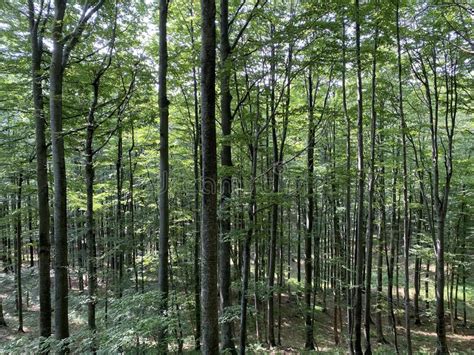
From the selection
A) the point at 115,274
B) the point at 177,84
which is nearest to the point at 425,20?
the point at 177,84

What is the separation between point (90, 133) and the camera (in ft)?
20.8

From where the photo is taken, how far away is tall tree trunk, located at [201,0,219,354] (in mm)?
2770

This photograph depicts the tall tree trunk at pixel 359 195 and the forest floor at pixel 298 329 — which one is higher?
the tall tree trunk at pixel 359 195

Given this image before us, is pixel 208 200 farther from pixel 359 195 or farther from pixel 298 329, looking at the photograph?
pixel 298 329

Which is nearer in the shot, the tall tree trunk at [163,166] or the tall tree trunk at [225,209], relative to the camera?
the tall tree trunk at [225,209]

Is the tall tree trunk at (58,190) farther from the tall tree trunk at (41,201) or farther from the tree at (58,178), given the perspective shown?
the tall tree trunk at (41,201)

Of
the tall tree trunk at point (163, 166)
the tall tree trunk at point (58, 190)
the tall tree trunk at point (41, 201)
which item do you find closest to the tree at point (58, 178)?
the tall tree trunk at point (58, 190)

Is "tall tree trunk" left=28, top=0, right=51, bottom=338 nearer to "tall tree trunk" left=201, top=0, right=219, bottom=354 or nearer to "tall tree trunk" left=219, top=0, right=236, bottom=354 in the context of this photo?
"tall tree trunk" left=219, top=0, right=236, bottom=354

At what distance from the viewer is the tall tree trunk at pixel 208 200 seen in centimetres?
277

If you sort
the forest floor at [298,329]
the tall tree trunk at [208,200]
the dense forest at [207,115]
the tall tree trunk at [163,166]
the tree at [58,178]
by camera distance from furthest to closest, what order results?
the forest floor at [298,329]
the tall tree trunk at [163,166]
the tree at [58,178]
the dense forest at [207,115]
the tall tree trunk at [208,200]

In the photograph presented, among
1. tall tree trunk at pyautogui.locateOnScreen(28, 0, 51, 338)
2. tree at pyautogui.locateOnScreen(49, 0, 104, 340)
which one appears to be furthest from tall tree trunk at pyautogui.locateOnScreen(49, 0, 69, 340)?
tall tree trunk at pyautogui.locateOnScreen(28, 0, 51, 338)

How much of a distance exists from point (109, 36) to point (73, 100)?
5.91 ft

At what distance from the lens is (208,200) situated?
2.81 metres

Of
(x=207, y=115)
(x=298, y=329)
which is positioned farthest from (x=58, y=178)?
(x=298, y=329)
